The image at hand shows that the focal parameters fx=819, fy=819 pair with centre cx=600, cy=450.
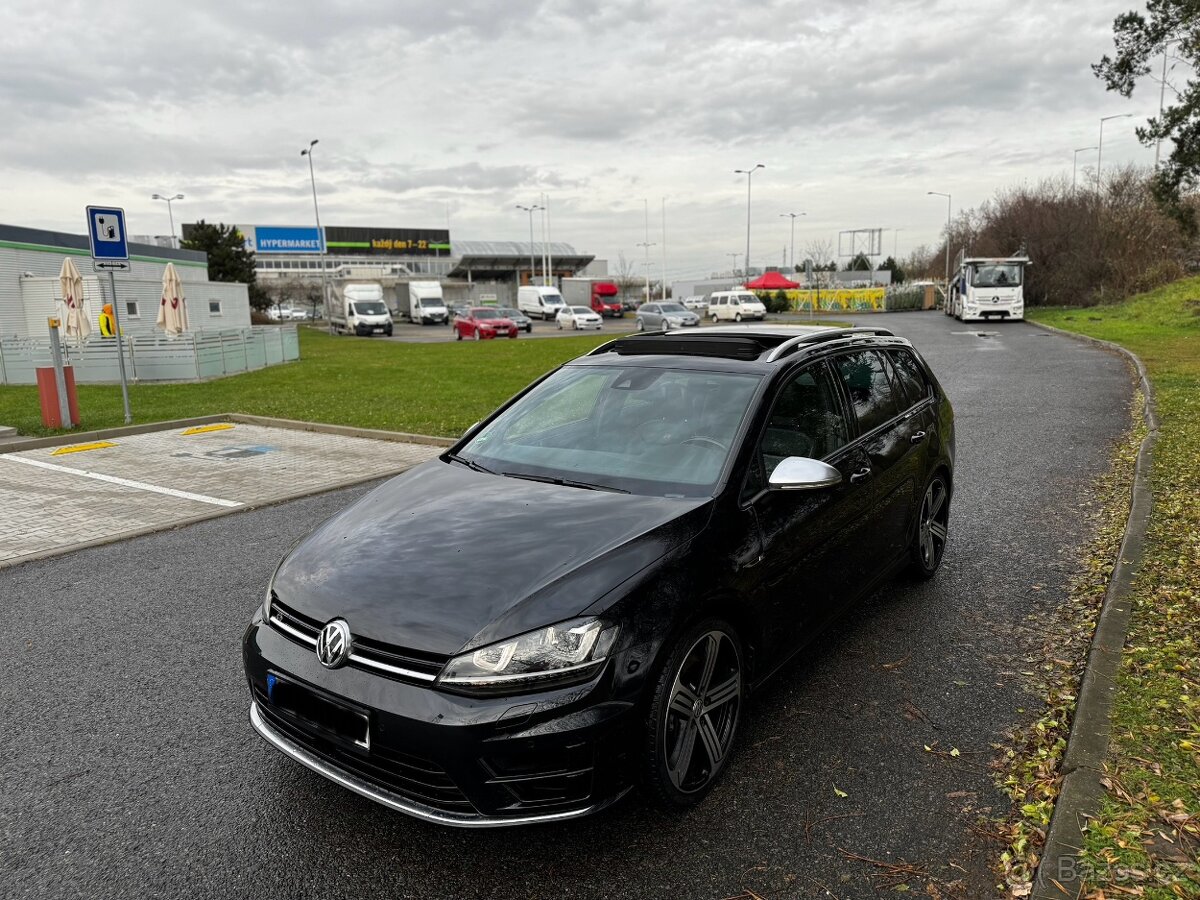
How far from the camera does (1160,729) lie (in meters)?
3.24

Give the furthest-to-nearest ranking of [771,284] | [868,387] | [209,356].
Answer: [771,284]
[209,356]
[868,387]

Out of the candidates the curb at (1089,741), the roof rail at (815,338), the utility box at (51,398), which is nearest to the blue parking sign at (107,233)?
the utility box at (51,398)

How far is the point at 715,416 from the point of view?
3.69 meters

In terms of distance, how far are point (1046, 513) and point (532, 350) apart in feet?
73.6

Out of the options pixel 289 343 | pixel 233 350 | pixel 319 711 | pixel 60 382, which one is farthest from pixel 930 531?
pixel 289 343

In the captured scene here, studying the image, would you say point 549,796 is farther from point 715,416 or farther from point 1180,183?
point 1180,183

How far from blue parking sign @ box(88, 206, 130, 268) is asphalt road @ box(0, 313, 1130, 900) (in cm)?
760

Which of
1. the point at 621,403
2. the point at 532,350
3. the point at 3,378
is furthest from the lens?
the point at 532,350

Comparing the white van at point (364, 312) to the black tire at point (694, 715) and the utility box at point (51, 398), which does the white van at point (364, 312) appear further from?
the black tire at point (694, 715)

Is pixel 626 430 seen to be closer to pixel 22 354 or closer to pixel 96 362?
pixel 96 362

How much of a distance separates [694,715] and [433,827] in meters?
1.00

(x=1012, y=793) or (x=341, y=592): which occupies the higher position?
(x=341, y=592)

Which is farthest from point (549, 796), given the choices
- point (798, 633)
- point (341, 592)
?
point (798, 633)

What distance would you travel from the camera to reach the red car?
39.2m
